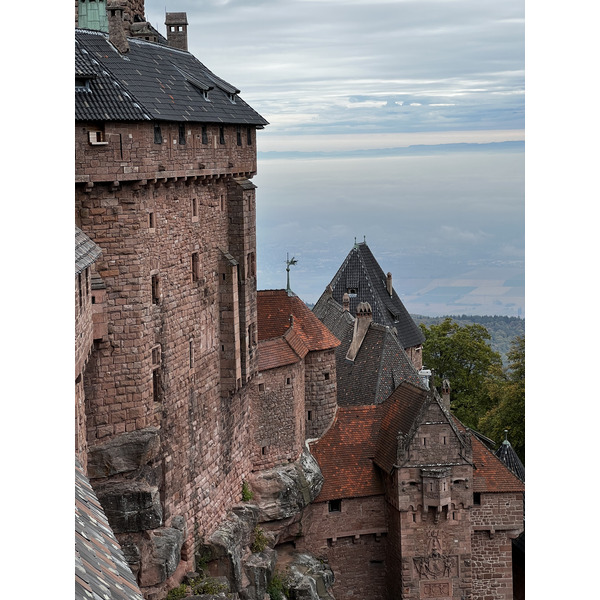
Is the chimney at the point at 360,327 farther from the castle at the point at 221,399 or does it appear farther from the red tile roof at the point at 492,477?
the red tile roof at the point at 492,477

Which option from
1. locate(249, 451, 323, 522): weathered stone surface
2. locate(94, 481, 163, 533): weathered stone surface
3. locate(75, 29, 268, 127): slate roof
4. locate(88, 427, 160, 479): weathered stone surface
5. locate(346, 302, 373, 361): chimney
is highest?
locate(75, 29, 268, 127): slate roof

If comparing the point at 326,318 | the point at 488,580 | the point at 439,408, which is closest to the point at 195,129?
the point at 439,408

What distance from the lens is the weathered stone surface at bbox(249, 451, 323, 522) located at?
34.3m

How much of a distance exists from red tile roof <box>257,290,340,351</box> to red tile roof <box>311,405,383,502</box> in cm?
256

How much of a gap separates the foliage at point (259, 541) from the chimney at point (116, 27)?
14099 mm

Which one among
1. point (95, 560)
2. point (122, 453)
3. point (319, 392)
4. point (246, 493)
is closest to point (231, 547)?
point (246, 493)

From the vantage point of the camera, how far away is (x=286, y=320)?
36.8m

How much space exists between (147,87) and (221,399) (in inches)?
352

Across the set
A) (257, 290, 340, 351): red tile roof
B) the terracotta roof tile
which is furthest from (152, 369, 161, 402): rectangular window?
the terracotta roof tile

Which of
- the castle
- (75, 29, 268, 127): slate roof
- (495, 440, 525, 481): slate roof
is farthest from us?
(495, 440, 525, 481): slate roof

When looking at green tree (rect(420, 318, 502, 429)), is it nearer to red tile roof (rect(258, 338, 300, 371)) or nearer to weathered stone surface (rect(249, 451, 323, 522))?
weathered stone surface (rect(249, 451, 323, 522))

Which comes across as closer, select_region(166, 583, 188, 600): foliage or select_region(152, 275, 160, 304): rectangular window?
select_region(152, 275, 160, 304): rectangular window

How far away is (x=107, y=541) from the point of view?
43.1ft

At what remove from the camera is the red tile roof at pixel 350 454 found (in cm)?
3706
